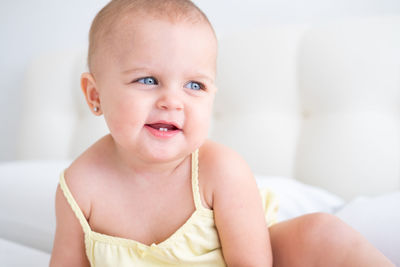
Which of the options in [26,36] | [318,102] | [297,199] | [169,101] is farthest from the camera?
[26,36]

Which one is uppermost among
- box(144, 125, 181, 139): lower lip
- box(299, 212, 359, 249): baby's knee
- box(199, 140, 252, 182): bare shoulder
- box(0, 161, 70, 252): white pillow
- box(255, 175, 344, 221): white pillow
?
box(144, 125, 181, 139): lower lip

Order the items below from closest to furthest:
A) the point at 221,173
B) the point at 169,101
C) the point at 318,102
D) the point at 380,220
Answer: the point at 169,101
the point at 221,173
the point at 380,220
the point at 318,102

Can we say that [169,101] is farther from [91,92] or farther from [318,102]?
[318,102]

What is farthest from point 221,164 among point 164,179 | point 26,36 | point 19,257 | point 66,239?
point 26,36

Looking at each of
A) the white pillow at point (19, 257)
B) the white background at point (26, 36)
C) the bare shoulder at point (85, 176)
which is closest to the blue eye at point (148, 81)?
the bare shoulder at point (85, 176)

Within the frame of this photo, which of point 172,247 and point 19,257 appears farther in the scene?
point 19,257

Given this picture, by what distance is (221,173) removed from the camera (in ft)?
2.58

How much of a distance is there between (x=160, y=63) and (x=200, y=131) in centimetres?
14

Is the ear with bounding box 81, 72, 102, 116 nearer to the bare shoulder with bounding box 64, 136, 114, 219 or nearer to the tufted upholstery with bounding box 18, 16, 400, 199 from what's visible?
the bare shoulder with bounding box 64, 136, 114, 219

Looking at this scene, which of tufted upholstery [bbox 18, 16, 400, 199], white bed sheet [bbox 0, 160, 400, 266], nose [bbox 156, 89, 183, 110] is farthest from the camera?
tufted upholstery [bbox 18, 16, 400, 199]

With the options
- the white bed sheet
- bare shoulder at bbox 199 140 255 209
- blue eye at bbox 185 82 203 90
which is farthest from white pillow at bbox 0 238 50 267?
blue eye at bbox 185 82 203 90

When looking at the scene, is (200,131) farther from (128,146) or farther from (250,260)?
(250,260)

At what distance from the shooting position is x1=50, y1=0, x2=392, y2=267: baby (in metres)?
0.70

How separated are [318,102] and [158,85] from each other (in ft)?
2.81
